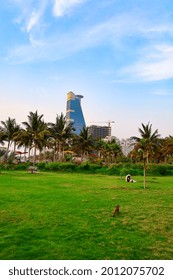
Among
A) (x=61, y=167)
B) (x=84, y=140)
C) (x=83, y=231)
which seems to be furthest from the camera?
(x=84, y=140)

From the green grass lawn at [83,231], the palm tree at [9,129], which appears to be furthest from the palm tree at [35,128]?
the green grass lawn at [83,231]

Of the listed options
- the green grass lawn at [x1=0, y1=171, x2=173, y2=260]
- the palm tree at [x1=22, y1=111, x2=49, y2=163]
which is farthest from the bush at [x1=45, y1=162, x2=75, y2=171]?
the green grass lawn at [x1=0, y1=171, x2=173, y2=260]

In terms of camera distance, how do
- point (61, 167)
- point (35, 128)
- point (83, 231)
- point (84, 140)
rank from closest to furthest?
point (83, 231) < point (61, 167) < point (35, 128) < point (84, 140)

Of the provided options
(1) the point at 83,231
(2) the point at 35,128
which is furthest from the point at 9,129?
(1) the point at 83,231

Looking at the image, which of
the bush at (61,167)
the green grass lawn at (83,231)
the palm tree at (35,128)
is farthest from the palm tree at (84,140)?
the green grass lawn at (83,231)

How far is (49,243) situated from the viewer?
5582mm

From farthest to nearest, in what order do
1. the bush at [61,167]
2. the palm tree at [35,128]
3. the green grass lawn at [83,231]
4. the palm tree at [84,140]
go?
the palm tree at [84,140]
the palm tree at [35,128]
the bush at [61,167]
the green grass lawn at [83,231]

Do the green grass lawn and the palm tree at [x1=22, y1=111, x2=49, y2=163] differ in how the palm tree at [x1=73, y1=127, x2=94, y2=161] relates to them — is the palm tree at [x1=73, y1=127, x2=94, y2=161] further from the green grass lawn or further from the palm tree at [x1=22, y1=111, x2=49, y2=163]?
the green grass lawn

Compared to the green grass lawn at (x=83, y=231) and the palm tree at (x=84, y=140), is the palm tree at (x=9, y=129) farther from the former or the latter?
the green grass lawn at (x=83, y=231)

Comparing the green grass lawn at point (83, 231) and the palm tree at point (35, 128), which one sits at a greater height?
the palm tree at point (35, 128)

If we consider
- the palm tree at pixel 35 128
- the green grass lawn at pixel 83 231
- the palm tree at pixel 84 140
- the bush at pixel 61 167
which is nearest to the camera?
the green grass lawn at pixel 83 231

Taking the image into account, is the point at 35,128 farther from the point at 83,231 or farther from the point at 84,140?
the point at 83,231

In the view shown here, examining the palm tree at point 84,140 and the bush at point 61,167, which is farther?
the palm tree at point 84,140
